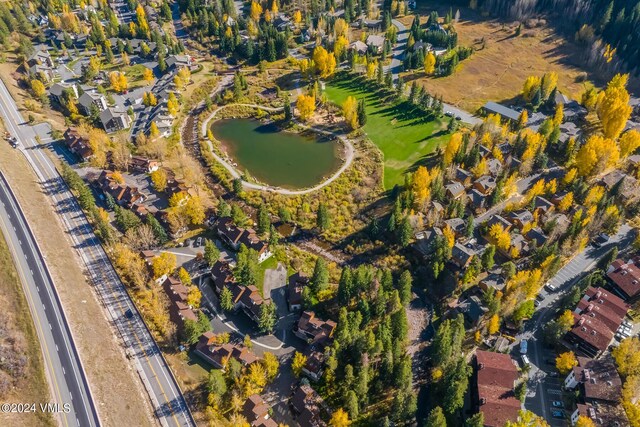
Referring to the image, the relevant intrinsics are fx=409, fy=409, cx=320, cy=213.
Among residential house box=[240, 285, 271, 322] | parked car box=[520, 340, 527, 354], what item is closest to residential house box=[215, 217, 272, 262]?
residential house box=[240, 285, 271, 322]

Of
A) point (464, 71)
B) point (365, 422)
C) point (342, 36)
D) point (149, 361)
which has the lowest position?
point (365, 422)

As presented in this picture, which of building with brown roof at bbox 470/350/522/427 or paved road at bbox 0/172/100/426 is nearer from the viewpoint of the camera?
paved road at bbox 0/172/100/426

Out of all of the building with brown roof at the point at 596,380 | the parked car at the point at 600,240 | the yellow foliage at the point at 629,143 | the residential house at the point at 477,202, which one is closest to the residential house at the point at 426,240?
the residential house at the point at 477,202

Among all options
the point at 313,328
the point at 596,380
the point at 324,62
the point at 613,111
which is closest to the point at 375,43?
the point at 324,62

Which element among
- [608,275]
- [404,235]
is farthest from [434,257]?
[608,275]

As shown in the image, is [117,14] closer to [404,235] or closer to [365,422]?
[404,235]

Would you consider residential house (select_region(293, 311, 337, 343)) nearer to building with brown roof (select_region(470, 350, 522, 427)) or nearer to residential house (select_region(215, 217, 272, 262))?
residential house (select_region(215, 217, 272, 262))

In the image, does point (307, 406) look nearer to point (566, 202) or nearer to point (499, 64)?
point (566, 202)
